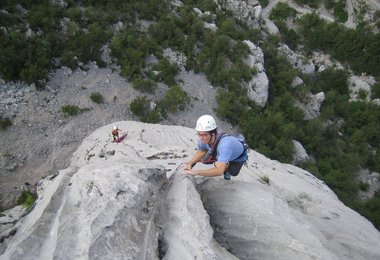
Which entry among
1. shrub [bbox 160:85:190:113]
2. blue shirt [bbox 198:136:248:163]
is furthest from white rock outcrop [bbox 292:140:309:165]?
blue shirt [bbox 198:136:248:163]

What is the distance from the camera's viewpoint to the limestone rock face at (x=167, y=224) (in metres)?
6.91

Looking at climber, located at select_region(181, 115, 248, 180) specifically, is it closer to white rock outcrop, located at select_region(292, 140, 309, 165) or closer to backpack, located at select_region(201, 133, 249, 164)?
backpack, located at select_region(201, 133, 249, 164)

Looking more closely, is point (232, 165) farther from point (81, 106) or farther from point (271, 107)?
point (271, 107)

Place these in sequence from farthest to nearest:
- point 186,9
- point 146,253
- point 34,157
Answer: point 186,9 < point 34,157 < point 146,253

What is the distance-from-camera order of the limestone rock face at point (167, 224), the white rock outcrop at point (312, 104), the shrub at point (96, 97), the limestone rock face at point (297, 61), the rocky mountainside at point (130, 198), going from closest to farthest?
the limestone rock face at point (167, 224) < the rocky mountainside at point (130, 198) < the shrub at point (96, 97) < the white rock outcrop at point (312, 104) < the limestone rock face at point (297, 61)

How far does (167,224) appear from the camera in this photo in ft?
25.8

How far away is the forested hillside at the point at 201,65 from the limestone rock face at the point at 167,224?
35.6 feet

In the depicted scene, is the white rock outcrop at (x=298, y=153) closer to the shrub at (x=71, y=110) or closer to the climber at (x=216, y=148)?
the shrub at (x=71, y=110)

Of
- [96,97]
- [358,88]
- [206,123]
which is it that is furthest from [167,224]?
[358,88]

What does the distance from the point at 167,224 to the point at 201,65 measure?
60.4 feet

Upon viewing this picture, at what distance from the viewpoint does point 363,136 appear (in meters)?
29.5

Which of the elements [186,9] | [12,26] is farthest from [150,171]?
[186,9]

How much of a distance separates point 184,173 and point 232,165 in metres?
1.34

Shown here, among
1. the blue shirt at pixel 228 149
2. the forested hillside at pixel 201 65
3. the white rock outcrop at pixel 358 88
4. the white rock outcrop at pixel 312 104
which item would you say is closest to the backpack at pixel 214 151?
the blue shirt at pixel 228 149
